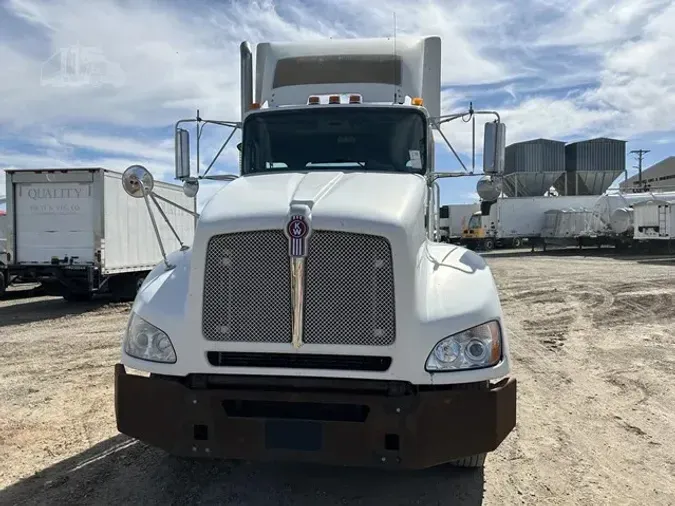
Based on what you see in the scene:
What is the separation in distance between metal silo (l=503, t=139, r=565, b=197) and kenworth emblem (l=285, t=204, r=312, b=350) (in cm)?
4482

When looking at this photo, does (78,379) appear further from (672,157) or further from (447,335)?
(672,157)

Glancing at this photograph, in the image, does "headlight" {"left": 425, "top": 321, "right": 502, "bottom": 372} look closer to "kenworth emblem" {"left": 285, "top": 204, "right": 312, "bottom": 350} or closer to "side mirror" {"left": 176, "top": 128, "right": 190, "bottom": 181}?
"kenworth emblem" {"left": 285, "top": 204, "right": 312, "bottom": 350}

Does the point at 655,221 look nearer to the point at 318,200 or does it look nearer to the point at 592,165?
the point at 592,165

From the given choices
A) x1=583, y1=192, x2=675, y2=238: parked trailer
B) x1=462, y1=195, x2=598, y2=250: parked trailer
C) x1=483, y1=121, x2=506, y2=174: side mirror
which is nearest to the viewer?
x1=483, y1=121, x2=506, y2=174: side mirror

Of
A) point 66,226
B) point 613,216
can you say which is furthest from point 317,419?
point 613,216

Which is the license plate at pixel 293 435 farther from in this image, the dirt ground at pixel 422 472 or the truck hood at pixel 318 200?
the truck hood at pixel 318 200

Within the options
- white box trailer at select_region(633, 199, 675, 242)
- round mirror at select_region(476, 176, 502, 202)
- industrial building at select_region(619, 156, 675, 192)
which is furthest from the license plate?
industrial building at select_region(619, 156, 675, 192)

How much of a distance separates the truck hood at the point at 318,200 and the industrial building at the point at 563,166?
43.7 m

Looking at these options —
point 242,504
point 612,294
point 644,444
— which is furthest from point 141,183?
point 612,294

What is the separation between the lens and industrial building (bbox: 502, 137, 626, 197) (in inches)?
1807

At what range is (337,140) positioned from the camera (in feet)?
16.3

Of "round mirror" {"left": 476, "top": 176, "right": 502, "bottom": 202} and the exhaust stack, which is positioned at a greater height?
the exhaust stack

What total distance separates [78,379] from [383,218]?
16.5 ft

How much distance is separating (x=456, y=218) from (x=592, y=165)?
15262 mm
